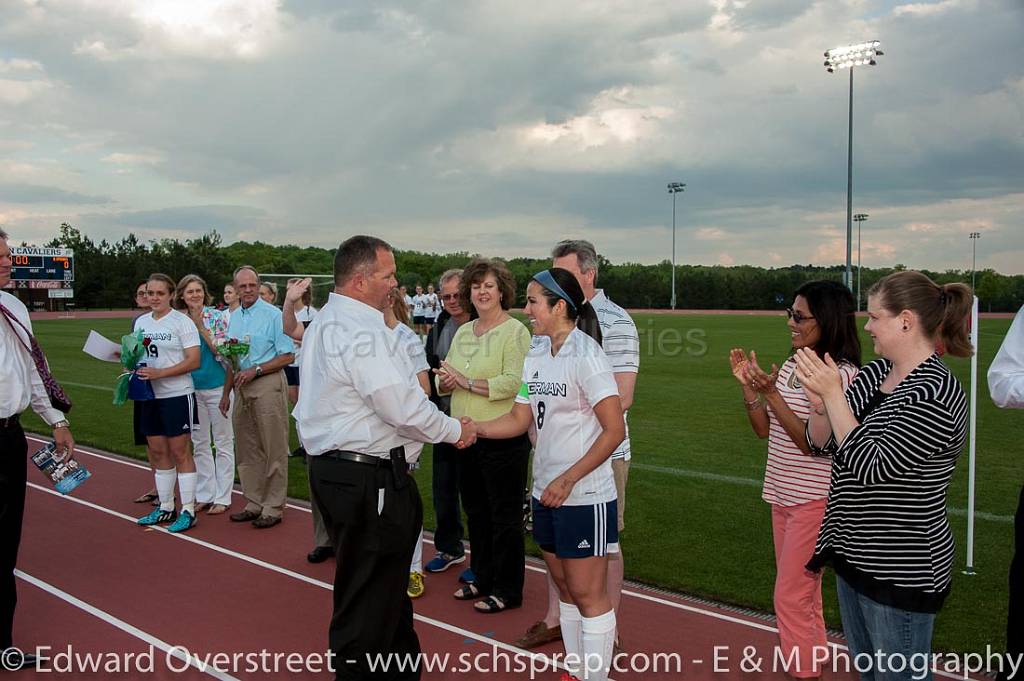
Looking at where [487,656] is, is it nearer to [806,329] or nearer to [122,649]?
[122,649]

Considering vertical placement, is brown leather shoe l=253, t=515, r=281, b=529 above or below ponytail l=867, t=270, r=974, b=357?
below

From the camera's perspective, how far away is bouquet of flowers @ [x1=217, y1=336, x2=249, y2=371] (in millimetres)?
6566

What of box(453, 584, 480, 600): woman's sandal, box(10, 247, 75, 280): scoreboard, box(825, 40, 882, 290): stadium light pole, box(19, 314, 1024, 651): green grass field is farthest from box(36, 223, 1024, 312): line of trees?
box(453, 584, 480, 600): woman's sandal

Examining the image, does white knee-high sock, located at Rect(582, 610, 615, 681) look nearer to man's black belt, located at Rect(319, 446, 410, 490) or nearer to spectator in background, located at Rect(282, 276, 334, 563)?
man's black belt, located at Rect(319, 446, 410, 490)

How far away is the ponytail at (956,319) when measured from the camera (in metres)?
2.73

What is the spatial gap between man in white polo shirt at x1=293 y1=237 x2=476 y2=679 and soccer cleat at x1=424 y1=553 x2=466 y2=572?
2.08 meters

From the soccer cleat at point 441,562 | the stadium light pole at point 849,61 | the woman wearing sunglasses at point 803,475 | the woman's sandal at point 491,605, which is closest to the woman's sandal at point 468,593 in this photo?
the woman's sandal at point 491,605

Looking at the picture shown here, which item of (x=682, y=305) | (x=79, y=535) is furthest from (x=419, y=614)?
(x=682, y=305)

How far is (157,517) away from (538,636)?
13.9ft

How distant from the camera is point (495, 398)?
185 inches

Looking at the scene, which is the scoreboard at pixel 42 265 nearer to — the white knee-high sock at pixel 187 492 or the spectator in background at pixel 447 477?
the white knee-high sock at pixel 187 492

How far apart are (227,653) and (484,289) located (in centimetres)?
273

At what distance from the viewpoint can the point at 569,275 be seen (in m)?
3.62

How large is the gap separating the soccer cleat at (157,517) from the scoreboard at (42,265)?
184 ft
